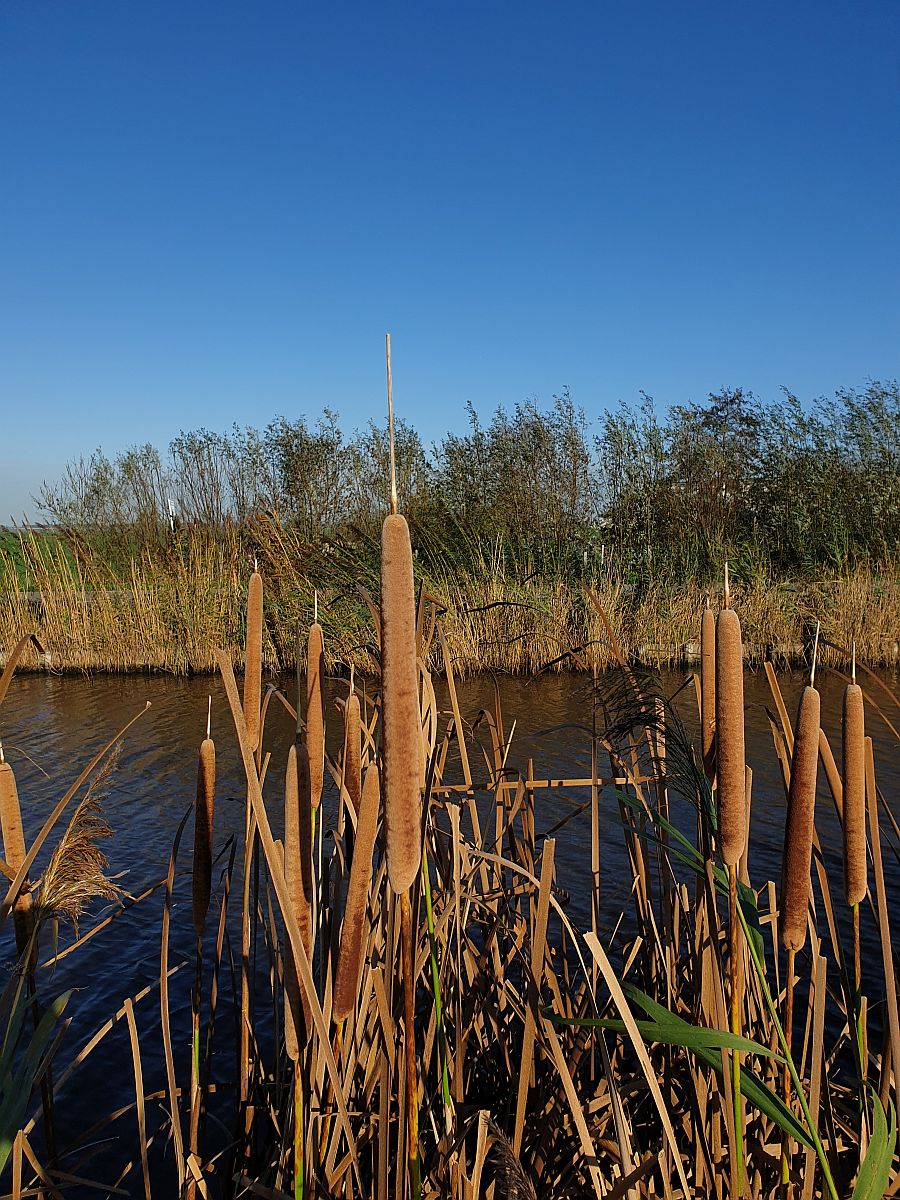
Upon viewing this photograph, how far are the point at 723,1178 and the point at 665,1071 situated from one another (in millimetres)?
235

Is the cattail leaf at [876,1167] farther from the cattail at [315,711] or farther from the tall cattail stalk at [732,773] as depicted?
the cattail at [315,711]

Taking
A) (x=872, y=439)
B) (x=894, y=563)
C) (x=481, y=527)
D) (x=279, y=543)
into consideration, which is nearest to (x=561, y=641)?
(x=481, y=527)

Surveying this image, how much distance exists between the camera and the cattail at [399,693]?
3.20 feet

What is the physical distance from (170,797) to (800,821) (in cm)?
693

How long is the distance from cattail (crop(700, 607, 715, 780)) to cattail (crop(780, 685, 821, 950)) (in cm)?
21

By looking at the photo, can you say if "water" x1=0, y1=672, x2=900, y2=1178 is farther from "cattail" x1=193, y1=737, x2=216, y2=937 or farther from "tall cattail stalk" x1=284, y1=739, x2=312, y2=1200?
"tall cattail stalk" x1=284, y1=739, x2=312, y2=1200

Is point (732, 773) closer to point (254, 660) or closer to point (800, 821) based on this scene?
point (800, 821)

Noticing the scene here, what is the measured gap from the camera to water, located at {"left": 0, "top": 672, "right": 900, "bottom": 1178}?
397 centimetres

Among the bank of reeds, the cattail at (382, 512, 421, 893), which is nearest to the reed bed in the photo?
the cattail at (382, 512, 421, 893)

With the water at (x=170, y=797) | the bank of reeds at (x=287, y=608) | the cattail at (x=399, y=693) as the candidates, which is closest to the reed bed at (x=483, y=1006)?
the cattail at (x=399, y=693)

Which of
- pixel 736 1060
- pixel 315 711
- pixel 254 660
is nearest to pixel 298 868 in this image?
pixel 315 711

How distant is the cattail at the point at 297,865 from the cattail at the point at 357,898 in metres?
0.06

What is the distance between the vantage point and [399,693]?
0.99 meters

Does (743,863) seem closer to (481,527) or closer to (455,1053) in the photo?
(455,1053)
